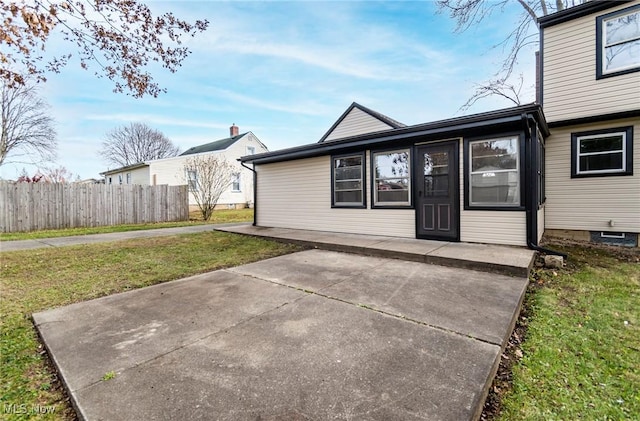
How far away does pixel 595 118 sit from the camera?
6.55 metres

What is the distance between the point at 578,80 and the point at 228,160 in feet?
61.9

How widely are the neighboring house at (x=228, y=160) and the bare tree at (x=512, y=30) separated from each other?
14980 millimetres

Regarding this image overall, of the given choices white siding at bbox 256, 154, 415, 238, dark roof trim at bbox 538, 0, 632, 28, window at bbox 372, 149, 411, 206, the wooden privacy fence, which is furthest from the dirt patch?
the wooden privacy fence

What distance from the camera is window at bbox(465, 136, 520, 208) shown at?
553 centimetres

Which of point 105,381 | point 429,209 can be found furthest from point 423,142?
point 105,381

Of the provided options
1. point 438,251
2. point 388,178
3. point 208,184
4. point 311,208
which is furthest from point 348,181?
point 208,184

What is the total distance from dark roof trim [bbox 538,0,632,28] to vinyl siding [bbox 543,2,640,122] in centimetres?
9

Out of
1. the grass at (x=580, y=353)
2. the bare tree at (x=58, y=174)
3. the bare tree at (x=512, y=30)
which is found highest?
the bare tree at (x=512, y=30)

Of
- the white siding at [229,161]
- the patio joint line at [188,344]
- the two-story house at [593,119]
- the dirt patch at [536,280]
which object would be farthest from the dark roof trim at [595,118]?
the white siding at [229,161]

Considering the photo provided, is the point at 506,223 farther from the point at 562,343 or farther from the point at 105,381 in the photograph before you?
the point at 105,381

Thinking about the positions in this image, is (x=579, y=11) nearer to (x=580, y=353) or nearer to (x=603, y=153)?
(x=603, y=153)

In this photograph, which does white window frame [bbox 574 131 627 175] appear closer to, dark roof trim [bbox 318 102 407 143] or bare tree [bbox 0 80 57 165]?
dark roof trim [bbox 318 102 407 143]

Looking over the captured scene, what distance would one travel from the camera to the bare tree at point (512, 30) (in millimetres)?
10585

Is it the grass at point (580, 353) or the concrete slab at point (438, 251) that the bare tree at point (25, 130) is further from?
the grass at point (580, 353)
